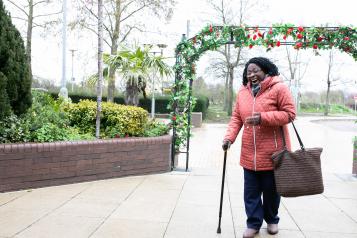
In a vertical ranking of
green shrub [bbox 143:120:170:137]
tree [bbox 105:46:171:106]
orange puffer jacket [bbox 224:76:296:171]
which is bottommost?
green shrub [bbox 143:120:170:137]

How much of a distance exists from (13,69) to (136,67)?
3.84m

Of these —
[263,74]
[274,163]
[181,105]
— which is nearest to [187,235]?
[274,163]

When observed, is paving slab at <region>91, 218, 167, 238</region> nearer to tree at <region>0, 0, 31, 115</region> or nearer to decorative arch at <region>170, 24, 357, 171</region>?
tree at <region>0, 0, 31, 115</region>

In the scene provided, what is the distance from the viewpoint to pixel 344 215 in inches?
213

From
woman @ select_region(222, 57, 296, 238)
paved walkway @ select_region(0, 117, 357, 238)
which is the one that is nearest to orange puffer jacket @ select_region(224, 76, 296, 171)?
woman @ select_region(222, 57, 296, 238)

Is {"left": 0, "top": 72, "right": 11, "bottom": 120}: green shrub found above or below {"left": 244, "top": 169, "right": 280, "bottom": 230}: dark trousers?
above

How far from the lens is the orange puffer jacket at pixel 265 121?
4.01 meters

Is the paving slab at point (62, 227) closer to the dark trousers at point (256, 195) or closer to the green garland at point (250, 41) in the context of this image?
the dark trousers at point (256, 195)

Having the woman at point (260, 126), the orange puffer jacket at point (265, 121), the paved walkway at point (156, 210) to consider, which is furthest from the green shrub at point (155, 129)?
the orange puffer jacket at point (265, 121)

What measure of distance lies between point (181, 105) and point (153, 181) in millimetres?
1816

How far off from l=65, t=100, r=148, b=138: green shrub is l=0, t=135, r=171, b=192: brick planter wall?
33cm

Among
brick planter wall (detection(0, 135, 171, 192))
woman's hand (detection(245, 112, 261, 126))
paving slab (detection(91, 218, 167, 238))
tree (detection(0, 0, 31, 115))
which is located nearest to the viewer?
woman's hand (detection(245, 112, 261, 126))

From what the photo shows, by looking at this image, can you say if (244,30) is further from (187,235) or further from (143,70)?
(187,235)

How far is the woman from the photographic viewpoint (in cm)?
402
